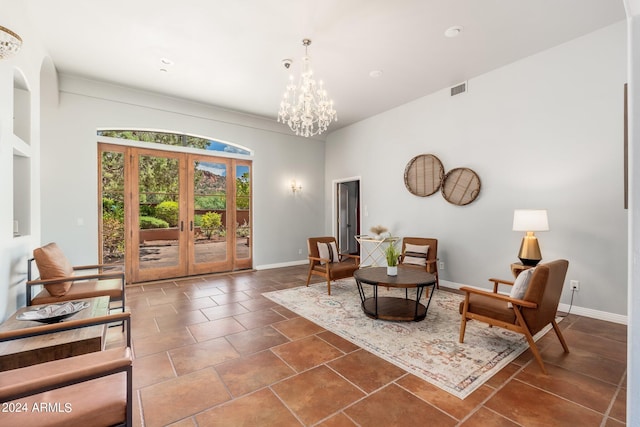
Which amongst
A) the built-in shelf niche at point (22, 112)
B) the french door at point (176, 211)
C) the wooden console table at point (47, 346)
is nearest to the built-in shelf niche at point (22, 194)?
the built-in shelf niche at point (22, 112)

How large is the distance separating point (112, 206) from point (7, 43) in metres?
3.66

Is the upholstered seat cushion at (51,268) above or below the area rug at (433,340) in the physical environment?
above

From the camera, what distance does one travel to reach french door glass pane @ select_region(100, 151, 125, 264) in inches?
192

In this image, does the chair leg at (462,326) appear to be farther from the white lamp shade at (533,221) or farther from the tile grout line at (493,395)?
the white lamp shade at (533,221)

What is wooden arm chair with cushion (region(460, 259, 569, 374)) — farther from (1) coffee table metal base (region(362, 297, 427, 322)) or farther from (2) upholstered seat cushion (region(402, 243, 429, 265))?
(2) upholstered seat cushion (region(402, 243, 429, 265))

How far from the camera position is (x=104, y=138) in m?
4.82

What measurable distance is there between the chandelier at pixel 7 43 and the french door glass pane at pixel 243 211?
442cm

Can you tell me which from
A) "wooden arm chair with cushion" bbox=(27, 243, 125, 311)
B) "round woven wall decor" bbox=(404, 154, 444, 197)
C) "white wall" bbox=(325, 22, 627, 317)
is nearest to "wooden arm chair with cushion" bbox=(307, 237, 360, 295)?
"white wall" bbox=(325, 22, 627, 317)

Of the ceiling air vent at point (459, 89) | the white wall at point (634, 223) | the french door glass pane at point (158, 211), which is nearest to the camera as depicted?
the white wall at point (634, 223)

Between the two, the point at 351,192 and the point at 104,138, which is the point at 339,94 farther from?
the point at 104,138

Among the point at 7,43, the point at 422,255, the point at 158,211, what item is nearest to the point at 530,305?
the point at 422,255

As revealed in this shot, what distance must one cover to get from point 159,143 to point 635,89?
607cm

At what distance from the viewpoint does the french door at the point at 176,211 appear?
16.5ft

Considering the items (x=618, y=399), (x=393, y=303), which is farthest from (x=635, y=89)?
(x=393, y=303)
